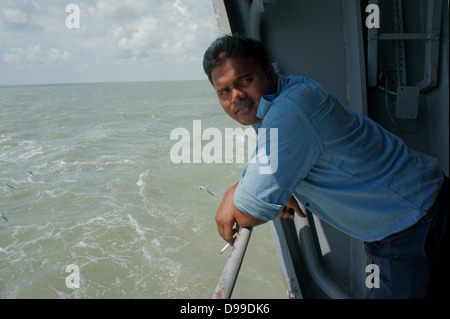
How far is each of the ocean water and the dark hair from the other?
572 centimetres

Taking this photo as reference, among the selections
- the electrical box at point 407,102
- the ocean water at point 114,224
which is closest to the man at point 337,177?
the electrical box at point 407,102

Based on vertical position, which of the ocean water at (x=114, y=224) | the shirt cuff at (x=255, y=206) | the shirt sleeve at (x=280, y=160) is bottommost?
the ocean water at (x=114, y=224)

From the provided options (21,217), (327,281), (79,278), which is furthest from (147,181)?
(327,281)

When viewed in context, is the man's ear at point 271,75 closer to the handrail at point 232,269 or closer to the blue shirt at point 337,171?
the blue shirt at point 337,171

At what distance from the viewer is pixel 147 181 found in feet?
39.8

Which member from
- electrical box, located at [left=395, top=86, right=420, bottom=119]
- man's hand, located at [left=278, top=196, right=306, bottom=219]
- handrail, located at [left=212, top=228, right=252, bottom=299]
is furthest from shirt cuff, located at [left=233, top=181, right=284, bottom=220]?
electrical box, located at [left=395, top=86, right=420, bottom=119]

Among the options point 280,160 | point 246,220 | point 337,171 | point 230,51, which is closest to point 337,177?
point 337,171

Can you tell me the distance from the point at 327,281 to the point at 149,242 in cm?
629

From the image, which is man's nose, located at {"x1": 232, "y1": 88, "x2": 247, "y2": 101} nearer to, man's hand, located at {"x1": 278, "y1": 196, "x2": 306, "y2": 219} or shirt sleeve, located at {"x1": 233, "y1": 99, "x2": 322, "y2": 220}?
shirt sleeve, located at {"x1": 233, "y1": 99, "x2": 322, "y2": 220}

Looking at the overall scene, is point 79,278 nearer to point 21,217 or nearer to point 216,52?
point 21,217

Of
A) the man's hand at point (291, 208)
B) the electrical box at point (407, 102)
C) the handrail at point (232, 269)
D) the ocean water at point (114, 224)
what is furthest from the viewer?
the ocean water at point (114, 224)

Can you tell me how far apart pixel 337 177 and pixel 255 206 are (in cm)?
31

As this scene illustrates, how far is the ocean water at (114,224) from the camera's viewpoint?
22.5 ft

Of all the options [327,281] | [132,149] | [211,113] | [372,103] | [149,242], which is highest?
[372,103]
